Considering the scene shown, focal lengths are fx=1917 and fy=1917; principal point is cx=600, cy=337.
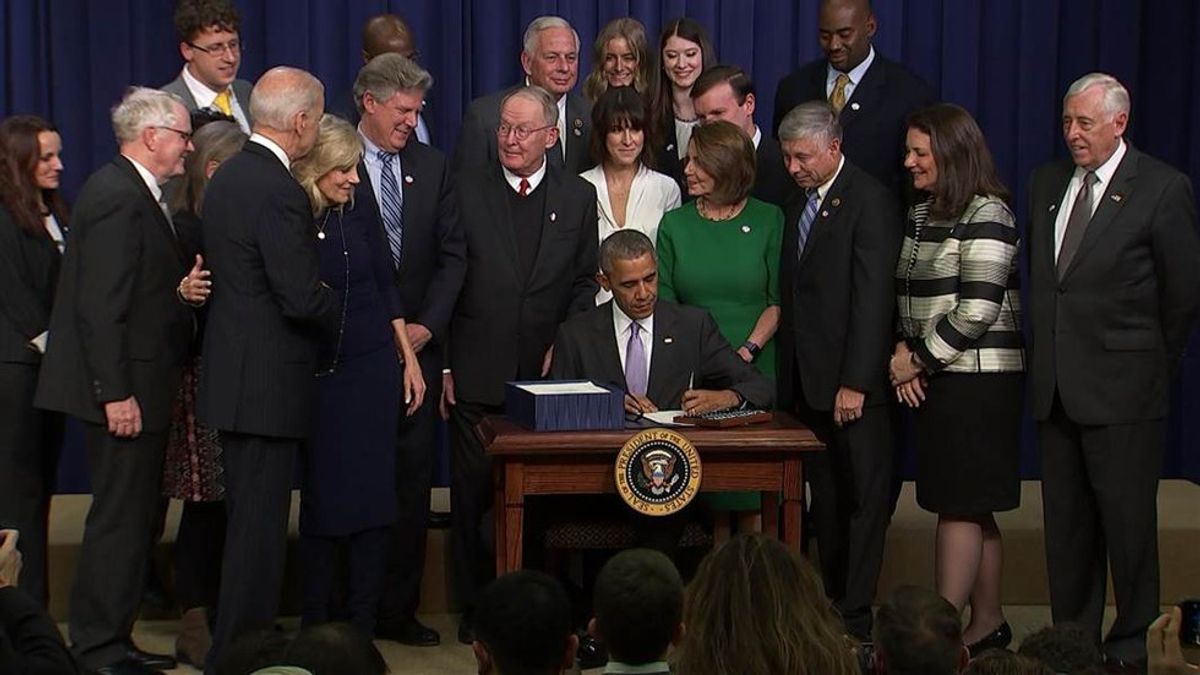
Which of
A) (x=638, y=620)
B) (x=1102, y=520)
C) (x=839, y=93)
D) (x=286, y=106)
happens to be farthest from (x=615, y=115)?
(x=638, y=620)

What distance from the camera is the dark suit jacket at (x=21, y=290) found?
514 cm

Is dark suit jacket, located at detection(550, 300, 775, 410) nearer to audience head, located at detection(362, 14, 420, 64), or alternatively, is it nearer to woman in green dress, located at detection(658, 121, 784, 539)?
woman in green dress, located at detection(658, 121, 784, 539)

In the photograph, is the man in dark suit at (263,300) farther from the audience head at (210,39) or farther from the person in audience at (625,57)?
the person in audience at (625,57)

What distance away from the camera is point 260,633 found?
3.15 meters

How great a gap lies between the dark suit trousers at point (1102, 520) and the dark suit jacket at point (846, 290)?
0.52 m

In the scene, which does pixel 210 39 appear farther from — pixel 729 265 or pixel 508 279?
pixel 729 265

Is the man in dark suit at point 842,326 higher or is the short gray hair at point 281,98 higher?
the short gray hair at point 281,98

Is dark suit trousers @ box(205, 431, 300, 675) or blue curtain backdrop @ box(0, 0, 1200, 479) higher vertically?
blue curtain backdrop @ box(0, 0, 1200, 479)

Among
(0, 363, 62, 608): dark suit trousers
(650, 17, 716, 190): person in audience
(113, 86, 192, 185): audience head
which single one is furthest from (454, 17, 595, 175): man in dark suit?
Result: (0, 363, 62, 608): dark suit trousers

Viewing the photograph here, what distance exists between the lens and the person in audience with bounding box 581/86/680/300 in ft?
18.3

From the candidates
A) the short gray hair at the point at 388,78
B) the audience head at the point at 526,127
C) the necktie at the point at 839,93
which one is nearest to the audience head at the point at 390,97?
the short gray hair at the point at 388,78

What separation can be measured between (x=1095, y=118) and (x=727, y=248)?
3.57ft

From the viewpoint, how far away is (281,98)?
458cm

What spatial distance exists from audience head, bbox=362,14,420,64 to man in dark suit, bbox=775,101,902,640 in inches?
55.8
